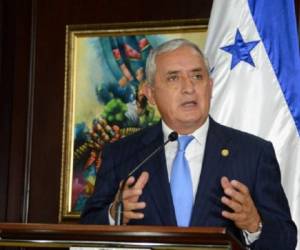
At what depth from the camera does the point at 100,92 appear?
428 centimetres

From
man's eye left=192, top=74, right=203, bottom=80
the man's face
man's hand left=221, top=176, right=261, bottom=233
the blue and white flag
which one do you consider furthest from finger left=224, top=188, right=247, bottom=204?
the blue and white flag

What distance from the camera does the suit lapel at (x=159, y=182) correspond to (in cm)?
302

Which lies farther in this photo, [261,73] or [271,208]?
[261,73]

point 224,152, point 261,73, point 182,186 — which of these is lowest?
point 182,186

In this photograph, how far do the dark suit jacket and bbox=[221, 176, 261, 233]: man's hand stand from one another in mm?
111

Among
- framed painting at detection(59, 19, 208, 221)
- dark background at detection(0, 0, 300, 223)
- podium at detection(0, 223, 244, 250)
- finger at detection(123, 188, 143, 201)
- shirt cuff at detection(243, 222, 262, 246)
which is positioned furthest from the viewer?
dark background at detection(0, 0, 300, 223)

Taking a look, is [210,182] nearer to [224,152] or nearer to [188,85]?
[224,152]

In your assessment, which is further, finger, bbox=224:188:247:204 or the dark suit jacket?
the dark suit jacket

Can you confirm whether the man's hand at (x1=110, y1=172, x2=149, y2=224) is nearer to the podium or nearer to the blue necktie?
the podium

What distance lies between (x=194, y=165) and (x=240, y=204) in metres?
0.52

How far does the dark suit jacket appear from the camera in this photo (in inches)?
115

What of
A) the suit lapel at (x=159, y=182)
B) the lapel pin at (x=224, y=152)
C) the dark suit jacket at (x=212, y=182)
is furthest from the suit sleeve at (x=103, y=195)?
the lapel pin at (x=224, y=152)

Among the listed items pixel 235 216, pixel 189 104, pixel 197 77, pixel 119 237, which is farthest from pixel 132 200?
pixel 197 77

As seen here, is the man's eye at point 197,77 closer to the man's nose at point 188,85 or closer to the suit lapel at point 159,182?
the man's nose at point 188,85
